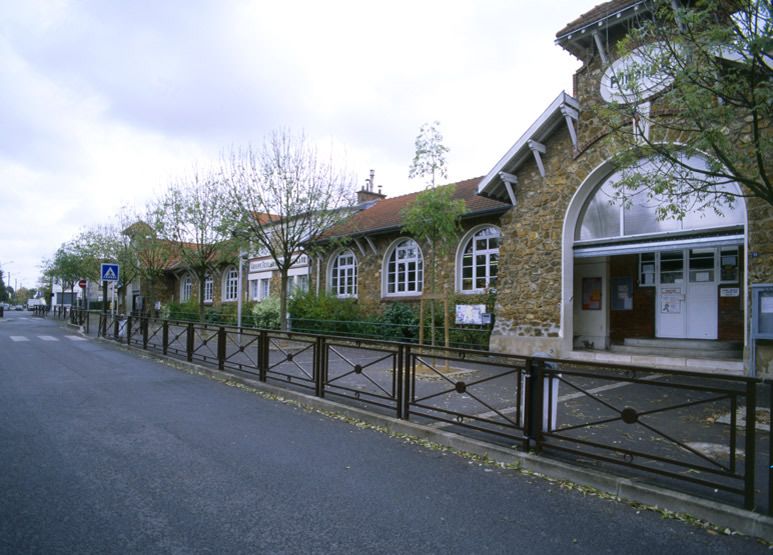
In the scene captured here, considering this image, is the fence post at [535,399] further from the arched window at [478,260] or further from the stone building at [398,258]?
the arched window at [478,260]

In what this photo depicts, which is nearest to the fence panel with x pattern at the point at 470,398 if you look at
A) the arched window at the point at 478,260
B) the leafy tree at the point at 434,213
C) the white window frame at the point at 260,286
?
the leafy tree at the point at 434,213

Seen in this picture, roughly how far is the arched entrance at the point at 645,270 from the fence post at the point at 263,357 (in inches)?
278

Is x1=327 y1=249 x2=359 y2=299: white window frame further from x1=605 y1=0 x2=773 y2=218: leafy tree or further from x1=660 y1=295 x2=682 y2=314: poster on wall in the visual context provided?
x1=605 y1=0 x2=773 y2=218: leafy tree

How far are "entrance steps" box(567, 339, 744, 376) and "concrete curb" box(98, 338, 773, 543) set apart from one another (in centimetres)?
517

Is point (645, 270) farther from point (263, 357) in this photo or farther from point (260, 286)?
point (260, 286)

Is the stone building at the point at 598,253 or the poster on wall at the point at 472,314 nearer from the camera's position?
the stone building at the point at 598,253

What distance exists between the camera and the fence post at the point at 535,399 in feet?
18.2

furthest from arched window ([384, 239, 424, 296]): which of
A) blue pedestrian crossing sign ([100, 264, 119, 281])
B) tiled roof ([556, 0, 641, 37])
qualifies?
blue pedestrian crossing sign ([100, 264, 119, 281])

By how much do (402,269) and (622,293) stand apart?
7492mm

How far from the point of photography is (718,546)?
12.3ft

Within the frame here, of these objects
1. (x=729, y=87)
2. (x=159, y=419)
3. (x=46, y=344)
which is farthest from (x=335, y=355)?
(x=46, y=344)

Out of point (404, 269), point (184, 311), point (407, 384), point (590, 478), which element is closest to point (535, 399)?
point (590, 478)

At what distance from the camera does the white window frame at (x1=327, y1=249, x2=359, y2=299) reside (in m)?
21.1

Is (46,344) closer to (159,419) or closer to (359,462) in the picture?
(159,419)
